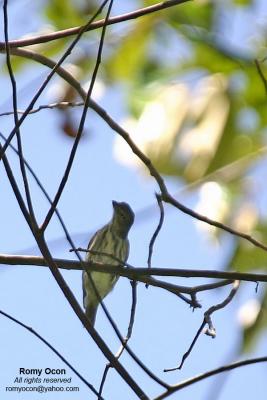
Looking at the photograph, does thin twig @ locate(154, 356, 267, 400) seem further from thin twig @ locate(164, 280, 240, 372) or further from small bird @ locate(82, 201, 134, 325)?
small bird @ locate(82, 201, 134, 325)

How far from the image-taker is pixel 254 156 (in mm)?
3680

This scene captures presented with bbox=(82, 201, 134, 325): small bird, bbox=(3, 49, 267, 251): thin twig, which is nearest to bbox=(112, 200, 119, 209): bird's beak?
bbox=(82, 201, 134, 325): small bird

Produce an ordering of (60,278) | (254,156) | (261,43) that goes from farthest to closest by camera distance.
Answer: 1. (261,43)
2. (254,156)
3. (60,278)

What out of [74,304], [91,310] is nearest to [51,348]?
[74,304]

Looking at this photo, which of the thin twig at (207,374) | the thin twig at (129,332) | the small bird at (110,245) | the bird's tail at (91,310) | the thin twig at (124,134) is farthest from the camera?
the bird's tail at (91,310)

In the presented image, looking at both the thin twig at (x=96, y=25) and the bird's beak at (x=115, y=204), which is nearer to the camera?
the thin twig at (x=96, y=25)

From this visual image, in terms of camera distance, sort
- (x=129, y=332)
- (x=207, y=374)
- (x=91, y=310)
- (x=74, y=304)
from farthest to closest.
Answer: (x=91, y=310) → (x=129, y=332) → (x=74, y=304) → (x=207, y=374)

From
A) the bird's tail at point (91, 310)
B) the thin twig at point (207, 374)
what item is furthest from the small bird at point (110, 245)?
the thin twig at point (207, 374)

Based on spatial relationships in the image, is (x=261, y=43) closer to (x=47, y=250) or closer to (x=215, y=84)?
(x=215, y=84)

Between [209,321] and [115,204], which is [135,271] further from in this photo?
[115,204]

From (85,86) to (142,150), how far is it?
2.17 ft

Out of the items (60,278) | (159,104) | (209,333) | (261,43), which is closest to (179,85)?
(159,104)

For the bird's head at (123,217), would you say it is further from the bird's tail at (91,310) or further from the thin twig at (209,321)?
the thin twig at (209,321)

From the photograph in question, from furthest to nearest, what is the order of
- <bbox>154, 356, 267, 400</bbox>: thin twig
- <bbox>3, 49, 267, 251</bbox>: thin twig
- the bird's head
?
the bird's head
<bbox>3, 49, 267, 251</bbox>: thin twig
<bbox>154, 356, 267, 400</bbox>: thin twig
